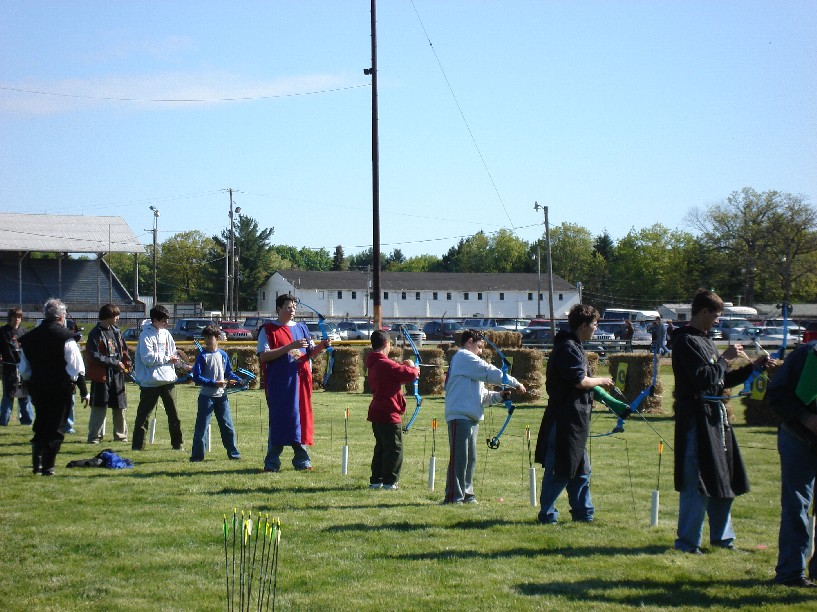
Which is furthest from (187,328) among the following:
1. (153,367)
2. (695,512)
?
(695,512)

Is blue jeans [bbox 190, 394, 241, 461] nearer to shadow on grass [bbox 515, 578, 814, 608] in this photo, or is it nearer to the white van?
shadow on grass [bbox 515, 578, 814, 608]

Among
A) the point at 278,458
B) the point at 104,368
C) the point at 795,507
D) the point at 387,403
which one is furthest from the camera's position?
the point at 104,368

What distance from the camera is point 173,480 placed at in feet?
33.6

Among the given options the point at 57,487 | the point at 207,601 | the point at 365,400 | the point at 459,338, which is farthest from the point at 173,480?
the point at 365,400

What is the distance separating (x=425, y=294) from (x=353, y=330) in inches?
1709

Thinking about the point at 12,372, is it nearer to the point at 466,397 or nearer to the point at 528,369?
the point at 466,397

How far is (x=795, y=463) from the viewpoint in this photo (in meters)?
6.31

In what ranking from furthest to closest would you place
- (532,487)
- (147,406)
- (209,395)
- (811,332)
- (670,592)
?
(147,406), (209,395), (532,487), (811,332), (670,592)

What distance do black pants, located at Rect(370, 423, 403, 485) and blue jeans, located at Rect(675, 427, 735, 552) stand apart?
345 cm

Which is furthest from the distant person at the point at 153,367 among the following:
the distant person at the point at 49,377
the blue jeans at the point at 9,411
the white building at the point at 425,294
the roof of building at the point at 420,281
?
the white building at the point at 425,294

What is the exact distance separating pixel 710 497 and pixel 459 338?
3.01 m

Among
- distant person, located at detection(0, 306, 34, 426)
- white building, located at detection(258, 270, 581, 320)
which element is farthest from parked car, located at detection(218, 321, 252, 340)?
white building, located at detection(258, 270, 581, 320)

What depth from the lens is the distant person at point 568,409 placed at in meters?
7.81

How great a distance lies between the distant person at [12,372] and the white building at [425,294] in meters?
80.1
